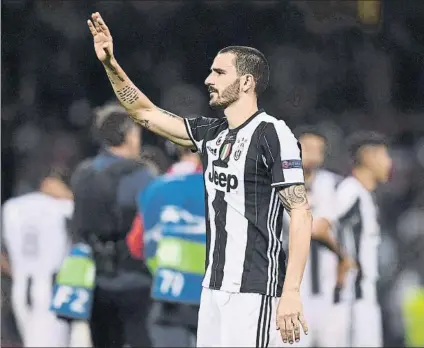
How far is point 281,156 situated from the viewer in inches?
147

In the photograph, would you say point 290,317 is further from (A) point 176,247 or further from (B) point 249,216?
(A) point 176,247

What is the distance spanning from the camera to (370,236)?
712 centimetres

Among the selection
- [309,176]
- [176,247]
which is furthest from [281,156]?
[309,176]

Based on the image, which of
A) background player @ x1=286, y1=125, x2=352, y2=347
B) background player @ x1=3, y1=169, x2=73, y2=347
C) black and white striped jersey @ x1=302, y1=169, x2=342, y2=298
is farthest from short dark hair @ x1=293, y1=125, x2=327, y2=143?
background player @ x1=3, y1=169, x2=73, y2=347

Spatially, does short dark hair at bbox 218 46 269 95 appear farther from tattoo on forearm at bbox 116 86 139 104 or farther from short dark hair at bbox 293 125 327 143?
short dark hair at bbox 293 125 327 143

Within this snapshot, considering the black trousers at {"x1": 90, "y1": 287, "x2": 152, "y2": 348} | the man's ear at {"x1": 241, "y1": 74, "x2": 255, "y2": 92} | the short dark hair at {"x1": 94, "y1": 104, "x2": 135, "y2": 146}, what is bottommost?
the black trousers at {"x1": 90, "y1": 287, "x2": 152, "y2": 348}

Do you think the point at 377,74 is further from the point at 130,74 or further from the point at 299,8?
the point at 130,74

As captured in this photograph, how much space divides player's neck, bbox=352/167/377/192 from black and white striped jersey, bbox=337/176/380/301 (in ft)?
0.12

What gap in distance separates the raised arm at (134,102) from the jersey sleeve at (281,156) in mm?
396

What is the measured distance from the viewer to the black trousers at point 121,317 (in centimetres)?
670

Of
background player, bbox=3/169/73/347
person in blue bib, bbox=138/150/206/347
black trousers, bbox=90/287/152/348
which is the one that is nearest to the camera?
person in blue bib, bbox=138/150/206/347

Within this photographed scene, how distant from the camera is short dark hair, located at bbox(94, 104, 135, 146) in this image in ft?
22.2

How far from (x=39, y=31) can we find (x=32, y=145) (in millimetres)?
734

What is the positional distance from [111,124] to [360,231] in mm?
1717
